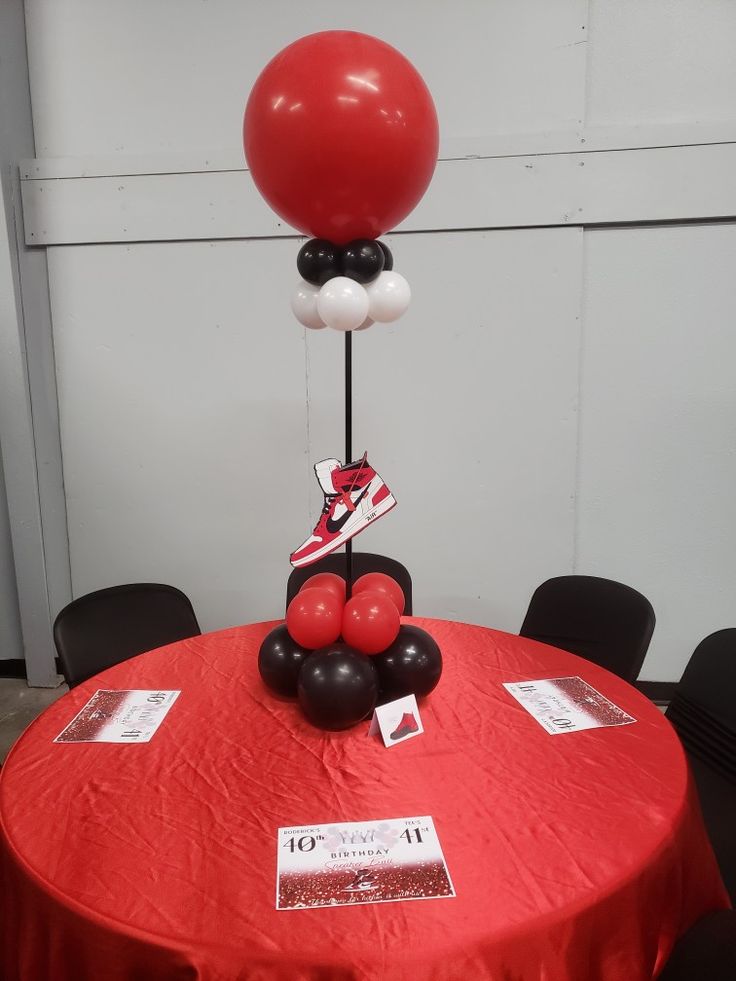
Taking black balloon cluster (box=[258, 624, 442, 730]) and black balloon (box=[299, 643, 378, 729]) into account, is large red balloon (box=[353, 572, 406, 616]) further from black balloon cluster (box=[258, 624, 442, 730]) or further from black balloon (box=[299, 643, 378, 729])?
black balloon (box=[299, 643, 378, 729])

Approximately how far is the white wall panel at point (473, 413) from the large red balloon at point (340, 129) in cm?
126

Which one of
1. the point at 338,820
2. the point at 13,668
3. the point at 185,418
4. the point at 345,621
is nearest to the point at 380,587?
the point at 345,621

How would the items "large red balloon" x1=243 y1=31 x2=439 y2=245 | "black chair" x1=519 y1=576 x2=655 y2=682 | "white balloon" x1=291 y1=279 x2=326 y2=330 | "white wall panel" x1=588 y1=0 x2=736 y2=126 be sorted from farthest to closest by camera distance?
"white wall panel" x1=588 y1=0 x2=736 y2=126 < "black chair" x1=519 y1=576 x2=655 y2=682 < "white balloon" x1=291 y1=279 x2=326 y2=330 < "large red balloon" x1=243 y1=31 x2=439 y2=245

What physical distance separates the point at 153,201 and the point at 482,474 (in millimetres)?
1908

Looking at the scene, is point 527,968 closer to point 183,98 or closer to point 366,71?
point 366,71

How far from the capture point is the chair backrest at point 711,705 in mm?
1421

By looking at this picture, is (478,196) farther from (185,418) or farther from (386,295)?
(185,418)

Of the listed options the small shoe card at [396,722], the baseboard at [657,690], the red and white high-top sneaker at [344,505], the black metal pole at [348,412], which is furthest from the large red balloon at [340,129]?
the baseboard at [657,690]

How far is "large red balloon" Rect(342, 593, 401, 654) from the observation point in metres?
1.31

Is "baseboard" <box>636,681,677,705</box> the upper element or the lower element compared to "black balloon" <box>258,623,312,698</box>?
lower

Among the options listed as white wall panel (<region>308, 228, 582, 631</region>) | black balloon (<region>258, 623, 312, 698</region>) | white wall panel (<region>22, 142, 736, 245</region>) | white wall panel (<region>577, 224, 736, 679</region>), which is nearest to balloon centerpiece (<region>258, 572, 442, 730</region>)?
black balloon (<region>258, 623, 312, 698</region>)

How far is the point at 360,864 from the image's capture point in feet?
2.92

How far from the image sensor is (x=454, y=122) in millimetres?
2477

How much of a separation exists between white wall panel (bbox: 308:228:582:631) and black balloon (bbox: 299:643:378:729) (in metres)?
1.50
